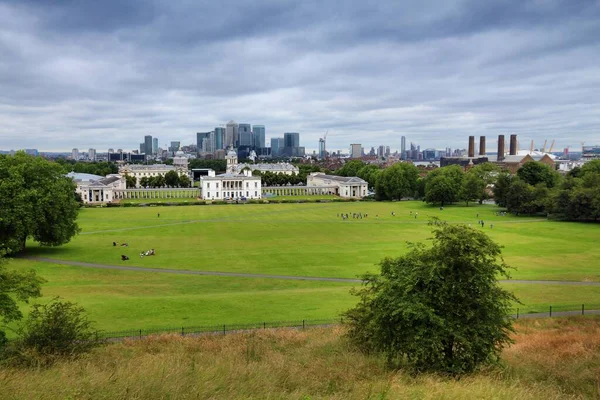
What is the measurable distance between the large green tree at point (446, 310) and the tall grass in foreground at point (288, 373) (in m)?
0.90

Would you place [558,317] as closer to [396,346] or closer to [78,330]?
[396,346]

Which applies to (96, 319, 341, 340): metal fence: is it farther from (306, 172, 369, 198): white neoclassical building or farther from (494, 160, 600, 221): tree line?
(306, 172, 369, 198): white neoclassical building

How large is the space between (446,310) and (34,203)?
4069 cm

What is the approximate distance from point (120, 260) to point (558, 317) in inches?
1339

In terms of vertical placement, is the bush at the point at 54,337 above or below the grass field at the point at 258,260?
above

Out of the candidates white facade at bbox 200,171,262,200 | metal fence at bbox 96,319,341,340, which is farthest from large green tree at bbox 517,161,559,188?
metal fence at bbox 96,319,341,340

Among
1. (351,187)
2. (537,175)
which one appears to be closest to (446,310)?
(537,175)

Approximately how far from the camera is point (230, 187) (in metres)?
135

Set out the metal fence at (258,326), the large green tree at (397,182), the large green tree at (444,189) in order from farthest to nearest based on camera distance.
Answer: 1. the large green tree at (397,182)
2. the large green tree at (444,189)
3. the metal fence at (258,326)

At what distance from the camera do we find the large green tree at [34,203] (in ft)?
141

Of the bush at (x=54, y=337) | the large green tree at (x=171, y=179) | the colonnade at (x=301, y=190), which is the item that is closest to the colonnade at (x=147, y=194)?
the large green tree at (x=171, y=179)

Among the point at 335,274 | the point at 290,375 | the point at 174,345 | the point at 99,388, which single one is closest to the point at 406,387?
the point at 290,375

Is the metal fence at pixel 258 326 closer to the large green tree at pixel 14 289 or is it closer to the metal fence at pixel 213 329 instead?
the metal fence at pixel 213 329

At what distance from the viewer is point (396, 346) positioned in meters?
16.4
